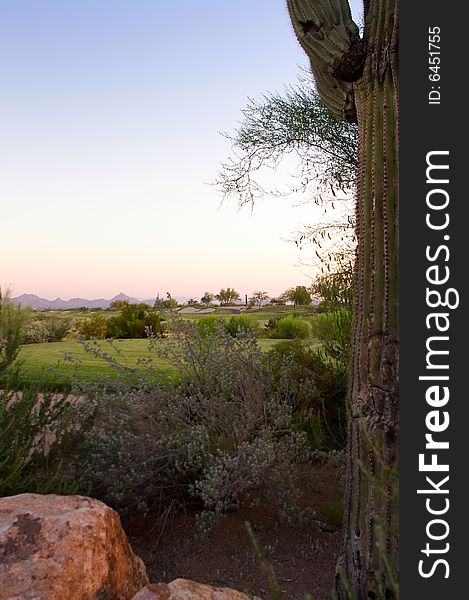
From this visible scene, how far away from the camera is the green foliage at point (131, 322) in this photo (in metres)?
17.4

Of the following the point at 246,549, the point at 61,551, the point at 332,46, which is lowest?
the point at 246,549

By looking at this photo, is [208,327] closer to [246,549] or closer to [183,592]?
[246,549]

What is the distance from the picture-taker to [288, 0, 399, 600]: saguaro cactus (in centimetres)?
368

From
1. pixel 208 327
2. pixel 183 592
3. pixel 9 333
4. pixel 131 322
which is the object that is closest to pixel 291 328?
pixel 208 327

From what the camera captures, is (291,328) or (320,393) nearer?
(320,393)

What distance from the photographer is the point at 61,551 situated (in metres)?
2.98

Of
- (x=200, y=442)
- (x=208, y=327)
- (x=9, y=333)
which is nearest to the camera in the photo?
(x=200, y=442)

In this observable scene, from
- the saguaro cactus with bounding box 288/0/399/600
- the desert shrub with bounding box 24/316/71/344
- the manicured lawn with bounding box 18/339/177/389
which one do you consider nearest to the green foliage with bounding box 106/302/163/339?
the desert shrub with bounding box 24/316/71/344

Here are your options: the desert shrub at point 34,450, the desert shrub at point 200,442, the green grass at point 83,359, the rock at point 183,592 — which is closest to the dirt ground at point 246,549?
the desert shrub at point 200,442

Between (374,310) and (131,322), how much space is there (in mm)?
14188

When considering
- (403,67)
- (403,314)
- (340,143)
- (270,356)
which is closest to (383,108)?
(403,67)

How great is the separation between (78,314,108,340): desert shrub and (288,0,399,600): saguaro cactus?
48.1ft

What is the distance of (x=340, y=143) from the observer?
10.1 meters

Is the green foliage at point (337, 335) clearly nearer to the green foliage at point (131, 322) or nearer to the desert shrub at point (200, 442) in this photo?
the desert shrub at point (200, 442)
